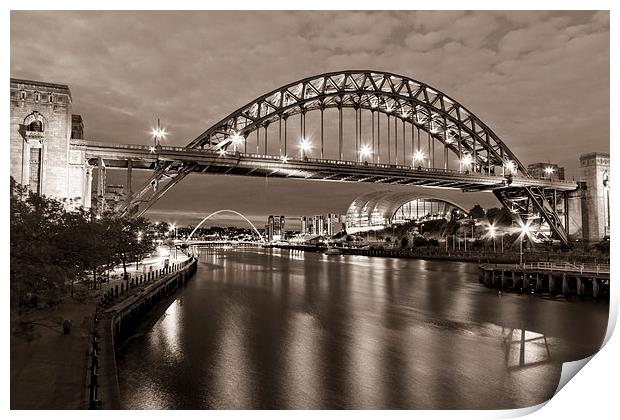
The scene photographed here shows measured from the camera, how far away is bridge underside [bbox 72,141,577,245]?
3684 centimetres

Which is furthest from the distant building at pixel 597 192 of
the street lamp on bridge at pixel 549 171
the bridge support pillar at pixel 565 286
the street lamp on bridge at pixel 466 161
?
the bridge support pillar at pixel 565 286

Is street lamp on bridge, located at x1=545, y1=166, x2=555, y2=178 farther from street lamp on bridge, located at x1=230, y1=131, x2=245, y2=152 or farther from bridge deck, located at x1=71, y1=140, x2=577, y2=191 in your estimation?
street lamp on bridge, located at x1=230, y1=131, x2=245, y2=152

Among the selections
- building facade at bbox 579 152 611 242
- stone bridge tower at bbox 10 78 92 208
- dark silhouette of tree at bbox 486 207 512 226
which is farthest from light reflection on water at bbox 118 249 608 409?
dark silhouette of tree at bbox 486 207 512 226

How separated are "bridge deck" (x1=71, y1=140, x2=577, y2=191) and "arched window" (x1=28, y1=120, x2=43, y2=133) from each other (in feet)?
10.0

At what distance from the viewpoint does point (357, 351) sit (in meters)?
20.7

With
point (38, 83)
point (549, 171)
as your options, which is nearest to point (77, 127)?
point (38, 83)

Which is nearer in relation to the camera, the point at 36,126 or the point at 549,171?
the point at 36,126

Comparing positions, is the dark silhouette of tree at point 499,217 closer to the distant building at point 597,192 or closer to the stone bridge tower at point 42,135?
the distant building at point 597,192

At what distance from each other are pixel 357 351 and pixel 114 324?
32.4ft

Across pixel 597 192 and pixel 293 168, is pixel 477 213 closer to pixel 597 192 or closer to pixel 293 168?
pixel 597 192

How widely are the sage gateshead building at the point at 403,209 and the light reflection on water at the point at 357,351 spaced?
10128 centimetres

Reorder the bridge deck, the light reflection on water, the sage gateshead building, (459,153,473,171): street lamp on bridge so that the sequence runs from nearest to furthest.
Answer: the light reflection on water < the bridge deck < (459,153,473,171): street lamp on bridge < the sage gateshead building
